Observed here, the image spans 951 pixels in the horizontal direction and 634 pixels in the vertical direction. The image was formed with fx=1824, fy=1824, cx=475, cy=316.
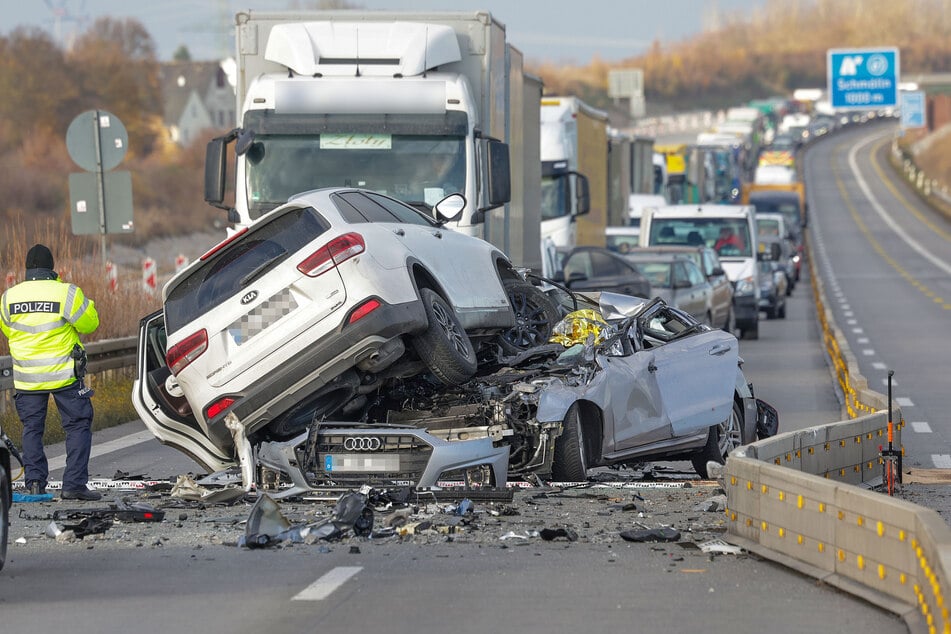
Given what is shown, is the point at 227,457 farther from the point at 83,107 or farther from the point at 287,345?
the point at 83,107

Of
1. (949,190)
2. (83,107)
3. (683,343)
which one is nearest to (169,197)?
(83,107)

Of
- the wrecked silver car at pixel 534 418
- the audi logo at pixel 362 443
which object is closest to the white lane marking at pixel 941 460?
the wrecked silver car at pixel 534 418

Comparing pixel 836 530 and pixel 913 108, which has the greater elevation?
pixel 913 108

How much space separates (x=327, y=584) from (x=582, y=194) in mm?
17298

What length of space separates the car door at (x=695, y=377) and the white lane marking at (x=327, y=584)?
4307 millimetres

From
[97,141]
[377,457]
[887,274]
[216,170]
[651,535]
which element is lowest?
[887,274]

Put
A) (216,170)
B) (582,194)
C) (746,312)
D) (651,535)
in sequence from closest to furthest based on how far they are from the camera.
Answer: (651,535), (216,170), (582,194), (746,312)

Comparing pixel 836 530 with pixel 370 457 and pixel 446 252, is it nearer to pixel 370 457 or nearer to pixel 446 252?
pixel 370 457

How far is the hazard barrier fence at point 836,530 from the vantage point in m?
7.12

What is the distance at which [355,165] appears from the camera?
1683cm

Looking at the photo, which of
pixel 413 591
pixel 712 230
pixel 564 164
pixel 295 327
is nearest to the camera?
pixel 413 591

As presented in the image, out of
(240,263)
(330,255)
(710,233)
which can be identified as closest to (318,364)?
(330,255)

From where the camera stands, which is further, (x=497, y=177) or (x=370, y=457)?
(x=497, y=177)

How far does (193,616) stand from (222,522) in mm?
2830
